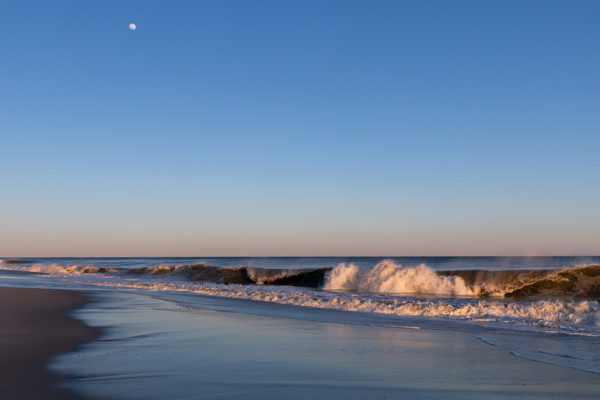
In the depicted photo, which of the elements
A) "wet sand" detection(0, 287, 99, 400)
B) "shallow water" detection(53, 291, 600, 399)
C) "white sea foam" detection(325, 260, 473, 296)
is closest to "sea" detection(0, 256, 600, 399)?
Result: "shallow water" detection(53, 291, 600, 399)

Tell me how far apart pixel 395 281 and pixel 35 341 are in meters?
17.7

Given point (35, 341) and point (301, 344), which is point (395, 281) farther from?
point (35, 341)

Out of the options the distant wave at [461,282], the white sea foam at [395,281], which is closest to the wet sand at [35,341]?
the distant wave at [461,282]

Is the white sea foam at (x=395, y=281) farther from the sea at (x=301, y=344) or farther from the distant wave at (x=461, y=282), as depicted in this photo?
the sea at (x=301, y=344)

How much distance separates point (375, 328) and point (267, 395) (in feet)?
16.7

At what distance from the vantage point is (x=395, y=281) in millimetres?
23422

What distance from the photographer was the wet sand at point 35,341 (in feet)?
16.4

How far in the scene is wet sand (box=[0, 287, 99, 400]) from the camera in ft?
16.4

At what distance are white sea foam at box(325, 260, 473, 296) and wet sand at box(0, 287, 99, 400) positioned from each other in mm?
13423

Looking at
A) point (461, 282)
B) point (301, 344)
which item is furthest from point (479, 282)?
point (301, 344)

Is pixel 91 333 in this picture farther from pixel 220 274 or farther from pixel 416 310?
pixel 220 274

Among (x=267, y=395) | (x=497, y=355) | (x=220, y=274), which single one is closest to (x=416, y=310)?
(x=497, y=355)

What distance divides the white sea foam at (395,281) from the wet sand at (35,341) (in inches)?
528

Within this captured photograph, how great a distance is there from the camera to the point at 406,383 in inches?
209
